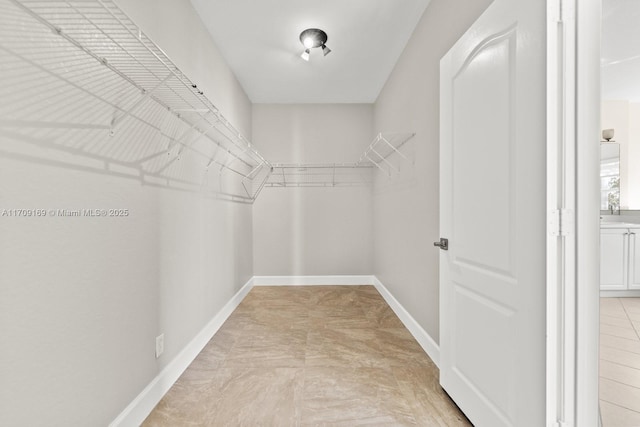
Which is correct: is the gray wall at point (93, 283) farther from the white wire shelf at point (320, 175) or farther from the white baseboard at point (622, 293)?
the white baseboard at point (622, 293)

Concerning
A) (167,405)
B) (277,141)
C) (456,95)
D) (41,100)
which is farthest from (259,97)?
(167,405)

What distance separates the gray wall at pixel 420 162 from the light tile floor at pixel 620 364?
0.86m

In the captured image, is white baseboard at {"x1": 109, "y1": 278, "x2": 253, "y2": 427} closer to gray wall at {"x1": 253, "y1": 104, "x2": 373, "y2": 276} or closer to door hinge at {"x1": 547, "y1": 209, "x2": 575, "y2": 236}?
gray wall at {"x1": 253, "y1": 104, "x2": 373, "y2": 276}

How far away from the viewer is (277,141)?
162 inches

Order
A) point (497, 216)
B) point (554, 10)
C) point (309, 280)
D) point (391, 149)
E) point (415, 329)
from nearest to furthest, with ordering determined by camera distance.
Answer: point (554, 10) < point (497, 216) < point (415, 329) < point (391, 149) < point (309, 280)

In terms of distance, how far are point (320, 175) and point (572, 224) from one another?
3.32 meters

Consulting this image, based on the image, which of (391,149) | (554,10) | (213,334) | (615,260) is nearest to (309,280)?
(213,334)

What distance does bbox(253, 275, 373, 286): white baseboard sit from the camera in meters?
4.09

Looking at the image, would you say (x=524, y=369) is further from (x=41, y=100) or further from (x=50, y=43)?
(x=50, y=43)

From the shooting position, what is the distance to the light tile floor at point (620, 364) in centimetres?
136

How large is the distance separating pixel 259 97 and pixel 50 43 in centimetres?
306

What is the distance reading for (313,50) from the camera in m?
2.77

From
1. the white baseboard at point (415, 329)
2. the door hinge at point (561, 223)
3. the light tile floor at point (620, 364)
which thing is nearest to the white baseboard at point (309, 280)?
the white baseboard at point (415, 329)

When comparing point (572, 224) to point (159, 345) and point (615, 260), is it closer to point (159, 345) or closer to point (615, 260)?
point (159, 345)
